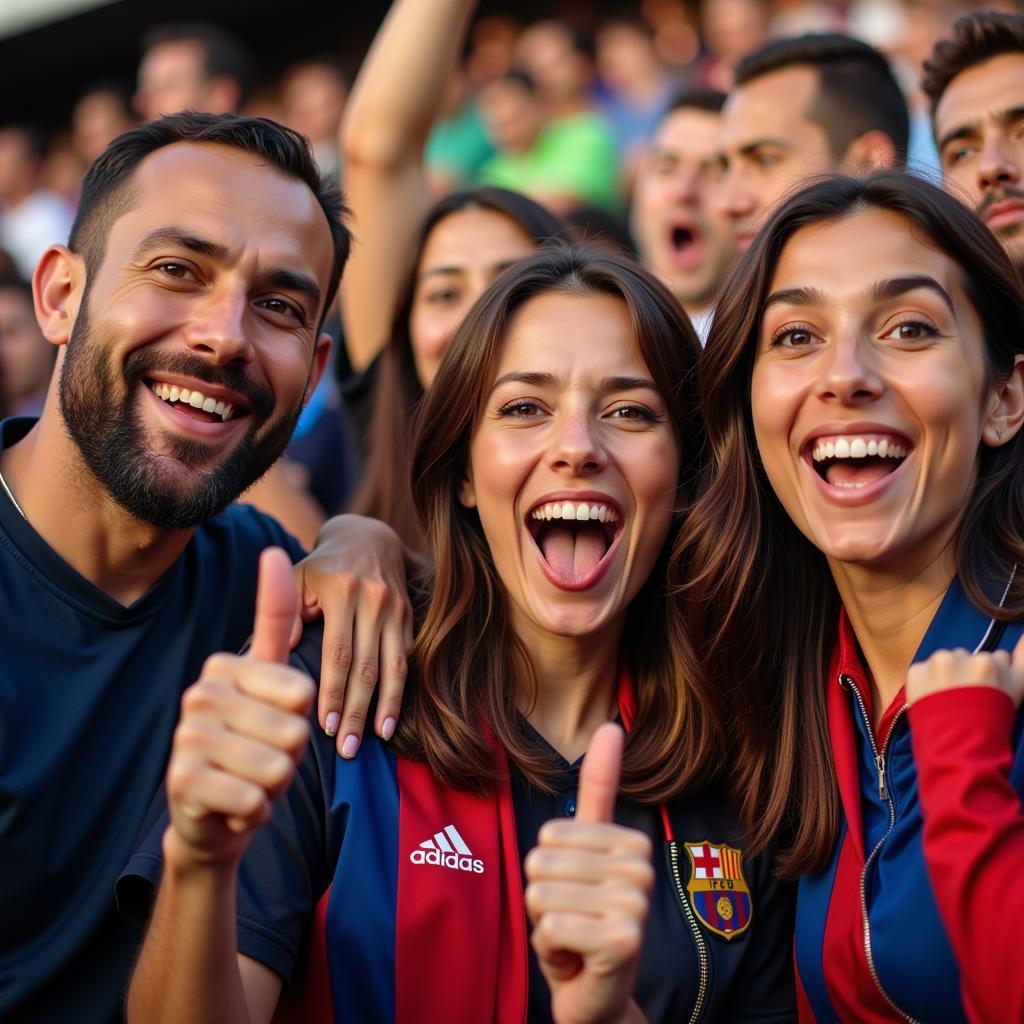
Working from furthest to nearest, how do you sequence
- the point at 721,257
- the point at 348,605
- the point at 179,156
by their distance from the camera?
the point at 721,257, the point at 179,156, the point at 348,605

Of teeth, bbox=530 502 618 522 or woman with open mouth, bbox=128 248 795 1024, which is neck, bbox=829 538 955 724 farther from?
teeth, bbox=530 502 618 522

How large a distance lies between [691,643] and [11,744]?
1465 millimetres

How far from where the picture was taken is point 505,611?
340 cm

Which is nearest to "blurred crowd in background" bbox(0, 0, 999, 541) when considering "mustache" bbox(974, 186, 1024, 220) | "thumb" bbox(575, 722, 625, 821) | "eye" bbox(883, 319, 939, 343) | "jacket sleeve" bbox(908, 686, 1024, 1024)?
"mustache" bbox(974, 186, 1024, 220)

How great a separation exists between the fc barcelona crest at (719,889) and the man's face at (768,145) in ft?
8.40

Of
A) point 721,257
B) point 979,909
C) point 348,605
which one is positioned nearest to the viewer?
point 979,909

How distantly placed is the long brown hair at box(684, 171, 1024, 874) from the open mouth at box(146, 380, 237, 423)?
1.06m

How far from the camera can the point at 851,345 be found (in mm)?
2934

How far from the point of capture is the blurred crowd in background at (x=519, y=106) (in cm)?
652

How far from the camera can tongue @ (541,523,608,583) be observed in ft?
10.6

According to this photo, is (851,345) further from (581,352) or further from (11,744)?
(11,744)

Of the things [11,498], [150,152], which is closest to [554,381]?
[150,152]

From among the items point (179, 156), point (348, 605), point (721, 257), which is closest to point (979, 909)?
point (348, 605)

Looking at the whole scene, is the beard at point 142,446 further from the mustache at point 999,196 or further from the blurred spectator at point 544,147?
the blurred spectator at point 544,147
